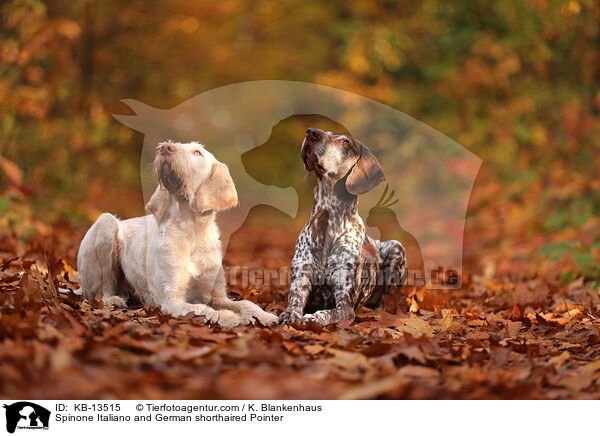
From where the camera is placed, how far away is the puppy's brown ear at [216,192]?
4418 mm

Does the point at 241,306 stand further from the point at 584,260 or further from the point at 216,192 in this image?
the point at 584,260

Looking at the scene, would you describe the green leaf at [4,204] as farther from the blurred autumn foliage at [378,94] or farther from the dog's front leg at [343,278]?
the dog's front leg at [343,278]

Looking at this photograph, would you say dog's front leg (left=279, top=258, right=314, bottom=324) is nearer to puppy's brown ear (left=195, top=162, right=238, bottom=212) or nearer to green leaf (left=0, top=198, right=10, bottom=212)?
puppy's brown ear (left=195, top=162, right=238, bottom=212)

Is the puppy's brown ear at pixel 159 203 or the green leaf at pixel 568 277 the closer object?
the puppy's brown ear at pixel 159 203

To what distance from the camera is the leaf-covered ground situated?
103 inches

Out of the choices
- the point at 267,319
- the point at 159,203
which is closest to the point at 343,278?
the point at 267,319

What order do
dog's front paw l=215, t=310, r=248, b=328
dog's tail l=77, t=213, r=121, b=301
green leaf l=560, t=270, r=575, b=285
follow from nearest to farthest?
dog's front paw l=215, t=310, r=248, b=328
dog's tail l=77, t=213, r=121, b=301
green leaf l=560, t=270, r=575, b=285

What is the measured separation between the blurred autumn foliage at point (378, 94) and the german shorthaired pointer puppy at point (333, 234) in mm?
515

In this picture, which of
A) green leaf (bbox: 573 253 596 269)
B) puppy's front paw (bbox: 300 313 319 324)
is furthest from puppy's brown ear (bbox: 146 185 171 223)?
green leaf (bbox: 573 253 596 269)

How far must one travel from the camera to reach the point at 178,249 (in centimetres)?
448

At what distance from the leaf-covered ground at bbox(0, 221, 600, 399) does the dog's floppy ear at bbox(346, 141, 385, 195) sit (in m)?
1.04

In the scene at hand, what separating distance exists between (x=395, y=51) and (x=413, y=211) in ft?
19.9
